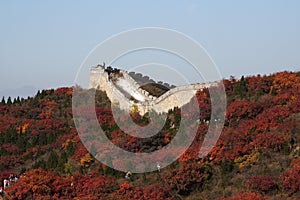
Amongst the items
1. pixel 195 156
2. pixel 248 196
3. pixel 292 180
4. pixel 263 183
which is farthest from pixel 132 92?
pixel 248 196

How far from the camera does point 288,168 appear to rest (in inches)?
910

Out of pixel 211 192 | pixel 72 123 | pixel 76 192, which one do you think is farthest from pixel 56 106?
pixel 211 192

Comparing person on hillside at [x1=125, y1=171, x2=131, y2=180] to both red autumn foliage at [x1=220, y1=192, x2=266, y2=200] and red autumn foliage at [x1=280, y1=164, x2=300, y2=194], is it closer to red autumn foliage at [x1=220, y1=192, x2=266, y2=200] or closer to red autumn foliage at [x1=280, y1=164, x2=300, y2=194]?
red autumn foliage at [x1=220, y1=192, x2=266, y2=200]

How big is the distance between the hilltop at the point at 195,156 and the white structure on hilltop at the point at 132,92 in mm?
1281

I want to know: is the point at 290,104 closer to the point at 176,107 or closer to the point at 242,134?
the point at 242,134

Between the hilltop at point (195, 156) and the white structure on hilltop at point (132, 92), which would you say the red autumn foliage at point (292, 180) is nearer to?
the hilltop at point (195, 156)

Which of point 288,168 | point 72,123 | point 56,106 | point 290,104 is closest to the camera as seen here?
point 288,168

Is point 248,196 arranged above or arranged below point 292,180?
below

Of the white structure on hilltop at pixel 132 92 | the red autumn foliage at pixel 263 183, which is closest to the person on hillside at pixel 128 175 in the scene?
the red autumn foliage at pixel 263 183

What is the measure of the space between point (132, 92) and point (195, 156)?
16448 millimetres

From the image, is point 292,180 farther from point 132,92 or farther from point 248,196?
point 132,92

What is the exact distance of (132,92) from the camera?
42.5 metres

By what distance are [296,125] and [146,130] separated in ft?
27.2

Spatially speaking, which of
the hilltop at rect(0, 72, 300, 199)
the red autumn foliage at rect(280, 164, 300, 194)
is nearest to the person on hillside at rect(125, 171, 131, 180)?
the hilltop at rect(0, 72, 300, 199)
